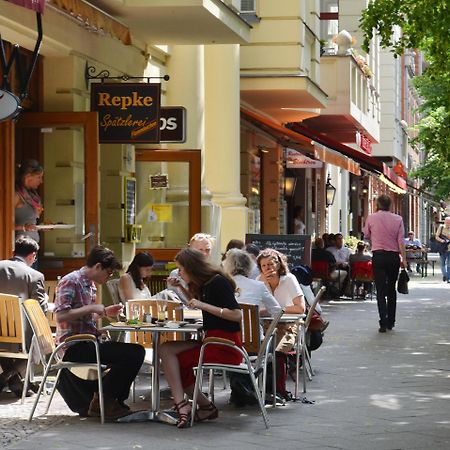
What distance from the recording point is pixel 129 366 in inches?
441

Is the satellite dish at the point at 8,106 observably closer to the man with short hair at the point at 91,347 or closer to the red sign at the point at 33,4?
the red sign at the point at 33,4

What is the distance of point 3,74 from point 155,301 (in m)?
2.91

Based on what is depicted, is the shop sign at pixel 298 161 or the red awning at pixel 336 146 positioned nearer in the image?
the red awning at pixel 336 146

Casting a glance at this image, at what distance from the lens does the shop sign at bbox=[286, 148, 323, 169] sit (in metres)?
34.8

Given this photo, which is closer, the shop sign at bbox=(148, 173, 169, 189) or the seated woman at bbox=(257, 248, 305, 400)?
the seated woman at bbox=(257, 248, 305, 400)

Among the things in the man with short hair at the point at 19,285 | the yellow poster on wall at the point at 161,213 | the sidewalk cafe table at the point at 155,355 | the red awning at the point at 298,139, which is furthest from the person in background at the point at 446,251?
the sidewalk cafe table at the point at 155,355

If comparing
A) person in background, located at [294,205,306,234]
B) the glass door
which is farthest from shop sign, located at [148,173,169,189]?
person in background, located at [294,205,306,234]

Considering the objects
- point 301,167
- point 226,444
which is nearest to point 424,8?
point 226,444

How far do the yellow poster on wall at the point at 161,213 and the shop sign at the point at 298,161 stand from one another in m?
15.4

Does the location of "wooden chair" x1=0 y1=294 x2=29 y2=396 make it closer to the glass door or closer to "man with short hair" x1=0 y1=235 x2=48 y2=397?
"man with short hair" x1=0 y1=235 x2=48 y2=397

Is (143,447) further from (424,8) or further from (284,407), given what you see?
(424,8)

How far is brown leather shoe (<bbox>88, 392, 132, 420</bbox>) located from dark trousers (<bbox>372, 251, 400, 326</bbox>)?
906 cm

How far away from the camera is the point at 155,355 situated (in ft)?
38.1

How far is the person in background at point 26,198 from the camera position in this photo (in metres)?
14.4
